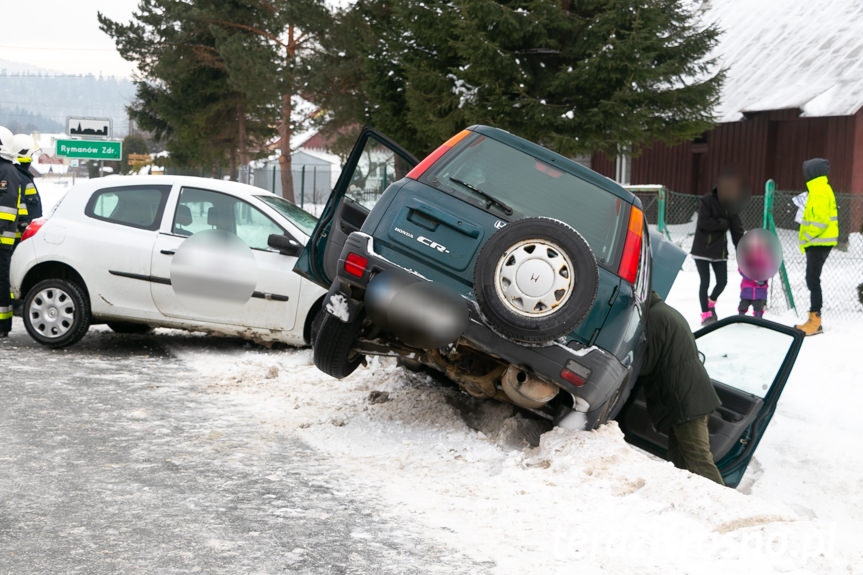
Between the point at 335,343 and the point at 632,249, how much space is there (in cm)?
186

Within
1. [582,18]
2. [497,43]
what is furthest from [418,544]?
[582,18]

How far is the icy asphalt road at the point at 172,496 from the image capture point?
3.98 meters

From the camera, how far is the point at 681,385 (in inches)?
233

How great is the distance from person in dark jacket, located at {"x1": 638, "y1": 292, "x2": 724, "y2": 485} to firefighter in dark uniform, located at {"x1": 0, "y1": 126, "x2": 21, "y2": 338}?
20.8ft

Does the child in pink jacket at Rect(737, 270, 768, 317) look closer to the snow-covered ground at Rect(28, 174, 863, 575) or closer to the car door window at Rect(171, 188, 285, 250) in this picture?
the snow-covered ground at Rect(28, 174, 863, 575)

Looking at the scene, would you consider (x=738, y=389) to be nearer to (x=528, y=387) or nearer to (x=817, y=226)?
(x=528, y=387)

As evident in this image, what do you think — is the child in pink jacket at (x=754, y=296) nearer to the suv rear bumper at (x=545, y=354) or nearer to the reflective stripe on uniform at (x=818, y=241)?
the reflective stripe on uniform at (x=818, y=241)

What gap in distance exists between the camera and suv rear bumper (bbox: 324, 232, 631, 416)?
5184 millimetres

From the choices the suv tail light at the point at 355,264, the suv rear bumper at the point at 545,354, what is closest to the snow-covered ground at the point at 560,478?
the suv rear bumper at the point at 545,354

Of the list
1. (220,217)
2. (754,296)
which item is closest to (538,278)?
(220,217)

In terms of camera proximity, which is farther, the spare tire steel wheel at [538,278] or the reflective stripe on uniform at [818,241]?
the reflective stripe on uniform at [818,241]

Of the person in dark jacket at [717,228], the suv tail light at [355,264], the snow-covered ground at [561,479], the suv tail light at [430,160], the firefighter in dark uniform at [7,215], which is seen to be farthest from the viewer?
the person in dark jacket at [717,228]

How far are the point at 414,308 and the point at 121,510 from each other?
1.79 meters

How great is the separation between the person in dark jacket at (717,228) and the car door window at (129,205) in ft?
20.3
